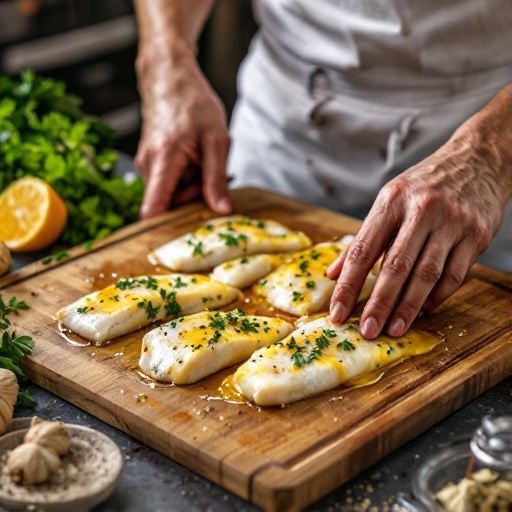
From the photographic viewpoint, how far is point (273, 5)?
3422mm

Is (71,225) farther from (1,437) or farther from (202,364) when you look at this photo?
(1,437)

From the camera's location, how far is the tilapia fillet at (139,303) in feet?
8.00

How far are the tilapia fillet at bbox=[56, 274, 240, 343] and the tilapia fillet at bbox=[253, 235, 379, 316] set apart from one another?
12cm

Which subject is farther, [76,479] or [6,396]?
[6,396]

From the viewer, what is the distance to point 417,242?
234 cm

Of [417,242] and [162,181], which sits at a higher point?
[417,242]

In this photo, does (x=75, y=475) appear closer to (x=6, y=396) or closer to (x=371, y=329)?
(x=6, y=396)

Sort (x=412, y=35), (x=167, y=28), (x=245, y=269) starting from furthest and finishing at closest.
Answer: (x=167, y=28) → (x=412, y=35) → (x=245, y=269)

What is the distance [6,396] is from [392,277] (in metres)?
1.01

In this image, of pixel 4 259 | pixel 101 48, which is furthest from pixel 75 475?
pixel 101 48

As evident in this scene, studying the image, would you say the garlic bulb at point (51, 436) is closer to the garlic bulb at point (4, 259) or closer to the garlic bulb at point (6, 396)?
the garlic bulb at point (6, 396)

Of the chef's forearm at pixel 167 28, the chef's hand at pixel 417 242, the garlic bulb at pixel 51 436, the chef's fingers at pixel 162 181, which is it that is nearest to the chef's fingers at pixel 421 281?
the chef's hand at pixel 417 242

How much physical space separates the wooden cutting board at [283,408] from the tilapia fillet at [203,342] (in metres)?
0.03

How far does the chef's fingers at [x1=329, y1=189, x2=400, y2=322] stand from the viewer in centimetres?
238
